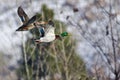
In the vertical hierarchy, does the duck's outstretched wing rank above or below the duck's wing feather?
above

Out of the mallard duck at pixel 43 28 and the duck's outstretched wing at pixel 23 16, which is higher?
the duck's outstretched wing at pixel 23 16

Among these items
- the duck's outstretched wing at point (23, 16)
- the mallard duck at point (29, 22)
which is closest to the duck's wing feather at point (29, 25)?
the mallard duck at point (29, 22)

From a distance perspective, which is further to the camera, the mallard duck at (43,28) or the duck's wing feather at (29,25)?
the mallard duck at (43,28)

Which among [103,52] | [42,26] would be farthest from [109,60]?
[42,26]

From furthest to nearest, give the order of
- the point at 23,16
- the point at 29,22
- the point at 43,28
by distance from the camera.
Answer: the point at 43,28
the point at 23,16
the point at 29,22

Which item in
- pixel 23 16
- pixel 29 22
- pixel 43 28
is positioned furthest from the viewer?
pixel 43 28

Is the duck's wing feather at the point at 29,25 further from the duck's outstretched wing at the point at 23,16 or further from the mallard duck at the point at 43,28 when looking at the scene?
the duck's outstretched wing at the point at 23,16

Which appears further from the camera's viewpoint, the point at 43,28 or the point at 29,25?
the point at 43,28

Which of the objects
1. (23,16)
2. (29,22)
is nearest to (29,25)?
(29,22)

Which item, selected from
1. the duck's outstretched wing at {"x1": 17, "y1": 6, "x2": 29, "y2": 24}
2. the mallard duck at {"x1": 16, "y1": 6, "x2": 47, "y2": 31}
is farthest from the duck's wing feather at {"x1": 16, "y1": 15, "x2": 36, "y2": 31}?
the duck's outstretched wing at {"x1": 17, "y1": 6, "x2": 29, "y2": 24}

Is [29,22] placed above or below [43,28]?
above

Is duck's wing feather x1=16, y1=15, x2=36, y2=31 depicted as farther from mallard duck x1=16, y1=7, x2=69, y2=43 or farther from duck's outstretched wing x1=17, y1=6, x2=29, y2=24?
duck's outstretched wing x1=17, y1=6, x2=29, y2=24

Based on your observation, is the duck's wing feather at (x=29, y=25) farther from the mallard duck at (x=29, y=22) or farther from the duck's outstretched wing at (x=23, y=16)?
the duck's outstretched wing at (x=23, y=16)

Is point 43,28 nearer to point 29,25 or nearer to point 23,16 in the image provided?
point 23,16
